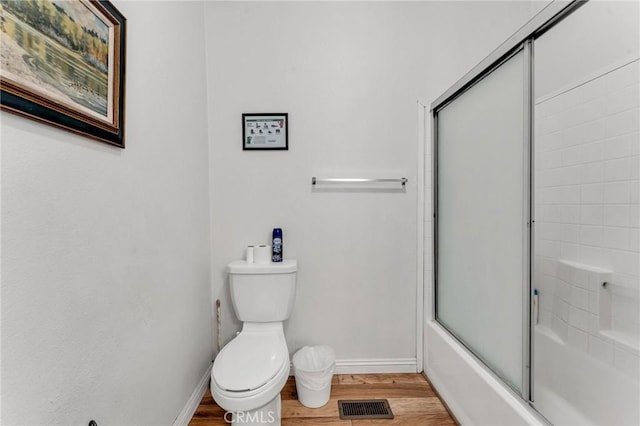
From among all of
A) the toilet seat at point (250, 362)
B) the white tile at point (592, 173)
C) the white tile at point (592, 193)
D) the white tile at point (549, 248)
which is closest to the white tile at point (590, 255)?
the white tile at point (549, 248)

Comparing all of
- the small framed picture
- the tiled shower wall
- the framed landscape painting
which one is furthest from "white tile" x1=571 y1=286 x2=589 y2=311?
the framed landscape painting

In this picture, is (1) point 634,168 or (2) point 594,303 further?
(2) point 594,303

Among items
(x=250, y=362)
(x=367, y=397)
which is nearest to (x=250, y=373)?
(x=250, y=362)

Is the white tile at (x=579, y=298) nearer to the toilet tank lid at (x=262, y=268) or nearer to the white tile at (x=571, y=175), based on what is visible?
the white tile at (x=571, y=175)

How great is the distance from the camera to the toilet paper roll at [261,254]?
1.82 meters

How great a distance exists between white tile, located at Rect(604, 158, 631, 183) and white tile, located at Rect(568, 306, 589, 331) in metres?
0.66

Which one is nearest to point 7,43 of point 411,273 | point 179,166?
point 179,166

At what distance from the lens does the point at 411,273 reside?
77.5 inches

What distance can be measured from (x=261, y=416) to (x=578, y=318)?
1.61m

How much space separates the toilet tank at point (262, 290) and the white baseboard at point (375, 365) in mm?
540

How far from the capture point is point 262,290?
69.4 inches

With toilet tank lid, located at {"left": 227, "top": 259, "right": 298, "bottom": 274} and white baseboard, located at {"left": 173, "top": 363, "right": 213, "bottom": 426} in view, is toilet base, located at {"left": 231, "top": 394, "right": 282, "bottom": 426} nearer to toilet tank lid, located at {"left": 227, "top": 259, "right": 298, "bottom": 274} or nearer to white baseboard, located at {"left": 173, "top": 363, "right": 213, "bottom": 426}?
white baseboard, located at {"left": 173, "top": 363, "right": 213, "bottom": 426}

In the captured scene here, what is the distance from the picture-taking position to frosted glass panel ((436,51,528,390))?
118 cm

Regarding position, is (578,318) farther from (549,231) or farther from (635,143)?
(635,143)
